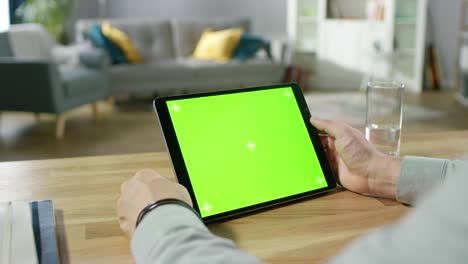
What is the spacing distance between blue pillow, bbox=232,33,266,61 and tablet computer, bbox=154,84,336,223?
15.0 feet

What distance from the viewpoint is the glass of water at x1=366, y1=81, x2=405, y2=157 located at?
1074 millimetres

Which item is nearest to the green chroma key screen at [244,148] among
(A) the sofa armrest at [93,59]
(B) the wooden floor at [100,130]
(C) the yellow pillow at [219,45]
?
(B) the wooden floor at [100,130]

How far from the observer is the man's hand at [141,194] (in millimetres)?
691

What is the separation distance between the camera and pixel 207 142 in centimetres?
84

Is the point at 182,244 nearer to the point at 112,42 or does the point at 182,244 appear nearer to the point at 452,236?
the point at 452,236

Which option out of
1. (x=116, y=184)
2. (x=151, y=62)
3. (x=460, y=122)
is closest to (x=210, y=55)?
(x=151, y=62)

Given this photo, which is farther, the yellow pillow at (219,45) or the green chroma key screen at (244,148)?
the yellow pillow at (219,45)

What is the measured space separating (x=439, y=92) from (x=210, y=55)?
2486mm

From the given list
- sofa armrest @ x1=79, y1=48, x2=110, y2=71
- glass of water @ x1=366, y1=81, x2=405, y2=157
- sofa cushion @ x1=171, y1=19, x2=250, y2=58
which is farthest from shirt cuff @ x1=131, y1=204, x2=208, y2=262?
sofa cushion @ x1=171, y1=19, x2=250, y2=58

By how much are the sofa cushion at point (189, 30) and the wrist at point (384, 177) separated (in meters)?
4.93

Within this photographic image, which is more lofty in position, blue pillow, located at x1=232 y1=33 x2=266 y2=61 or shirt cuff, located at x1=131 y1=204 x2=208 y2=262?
shirt cuff, located at x1=131 y1=204 x2=208 y2=262

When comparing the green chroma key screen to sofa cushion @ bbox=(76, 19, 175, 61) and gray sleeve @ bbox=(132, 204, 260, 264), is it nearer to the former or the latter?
gray sleeve @ bbox=(132, 204, 260, 264)

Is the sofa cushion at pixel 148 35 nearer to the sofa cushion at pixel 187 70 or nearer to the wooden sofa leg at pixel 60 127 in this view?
the sofa cushion at pixel 187 70

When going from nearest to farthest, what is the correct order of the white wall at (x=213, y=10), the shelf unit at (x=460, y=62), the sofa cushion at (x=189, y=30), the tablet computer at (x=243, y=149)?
the tablet computer at (x=243, y=149) < the shelf unit at (x=460, y=62) < the sofa cushion at (x=189, y=30) < the white wall at (x=213, y=10)
